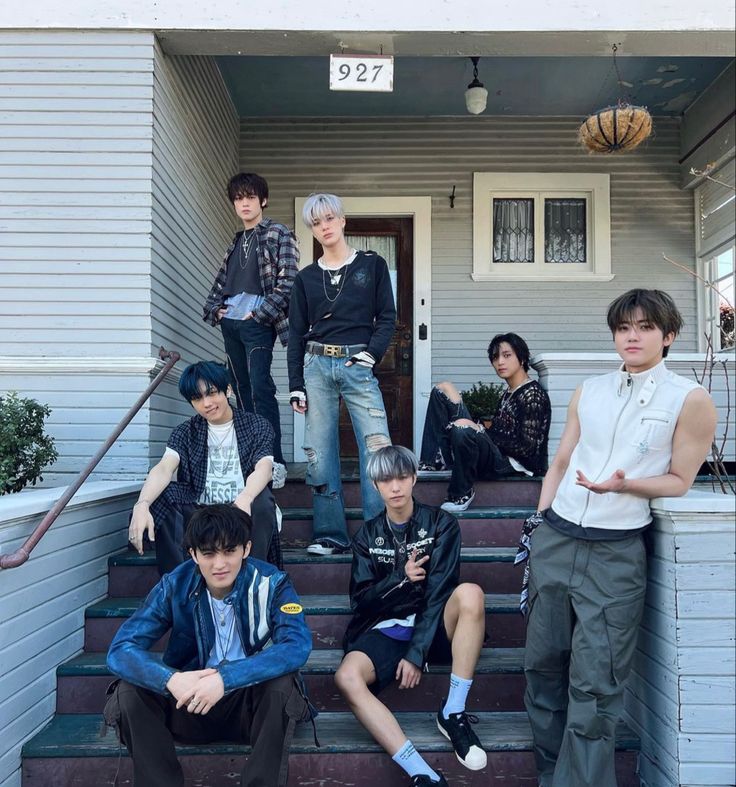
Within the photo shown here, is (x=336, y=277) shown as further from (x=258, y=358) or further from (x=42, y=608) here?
(x=42, y=608)

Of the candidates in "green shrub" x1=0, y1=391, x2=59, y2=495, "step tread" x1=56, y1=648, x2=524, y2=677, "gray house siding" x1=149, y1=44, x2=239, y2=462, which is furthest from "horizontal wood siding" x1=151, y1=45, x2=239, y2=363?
"step tread" x1=56, y1=648, x2=524, y2=677

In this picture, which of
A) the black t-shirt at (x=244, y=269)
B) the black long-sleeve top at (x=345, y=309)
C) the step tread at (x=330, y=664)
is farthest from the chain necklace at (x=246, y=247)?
the step tread at (x=330, y=664)

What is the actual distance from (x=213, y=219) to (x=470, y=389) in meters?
2.47

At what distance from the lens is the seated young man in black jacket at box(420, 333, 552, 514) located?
3854 mm

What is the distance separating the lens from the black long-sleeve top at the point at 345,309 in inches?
139

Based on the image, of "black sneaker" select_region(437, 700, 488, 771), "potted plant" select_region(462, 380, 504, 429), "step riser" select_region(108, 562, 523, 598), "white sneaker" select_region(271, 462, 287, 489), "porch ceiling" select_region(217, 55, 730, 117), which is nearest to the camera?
"black sneaker" select_region(437, 700, 488, 771)

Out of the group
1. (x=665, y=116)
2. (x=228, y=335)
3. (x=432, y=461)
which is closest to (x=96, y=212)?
(x=228, y=335)

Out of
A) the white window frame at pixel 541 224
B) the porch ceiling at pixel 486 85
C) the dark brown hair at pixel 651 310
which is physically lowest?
the dark brown hair at pixel 651 310

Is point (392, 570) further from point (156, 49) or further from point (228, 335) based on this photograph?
point (156, 49)

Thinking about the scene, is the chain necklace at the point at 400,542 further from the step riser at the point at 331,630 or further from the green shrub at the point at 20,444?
the green shrub at the point at 20,444

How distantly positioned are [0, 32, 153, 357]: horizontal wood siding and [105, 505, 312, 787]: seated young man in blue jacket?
184 cm

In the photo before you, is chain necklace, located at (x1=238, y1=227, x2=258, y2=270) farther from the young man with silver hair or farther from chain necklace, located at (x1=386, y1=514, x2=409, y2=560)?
chain necklace, located at (x1=386, y1=514, x2=409, y2=560)

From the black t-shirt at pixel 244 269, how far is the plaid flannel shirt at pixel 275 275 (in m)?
0.03

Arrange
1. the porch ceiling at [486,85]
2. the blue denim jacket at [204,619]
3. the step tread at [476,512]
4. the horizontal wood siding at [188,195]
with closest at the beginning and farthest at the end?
the blue denim jacket at [204,619] < the step tread at [476,512] < the horizontal wood siding at [188,195] < the porch ceiling at [486,85]
